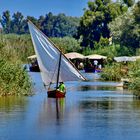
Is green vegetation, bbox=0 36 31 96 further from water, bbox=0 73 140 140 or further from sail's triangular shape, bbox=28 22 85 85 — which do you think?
sail's triangular shape, bbox=28 22 85 85

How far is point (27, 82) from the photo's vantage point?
36.3m

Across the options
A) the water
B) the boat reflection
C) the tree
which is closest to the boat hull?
the water

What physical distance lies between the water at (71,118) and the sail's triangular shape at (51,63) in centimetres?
158

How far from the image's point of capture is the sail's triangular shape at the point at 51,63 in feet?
126

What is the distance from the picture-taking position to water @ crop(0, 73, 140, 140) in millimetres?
20922

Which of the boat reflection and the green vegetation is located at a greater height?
the green vegetation

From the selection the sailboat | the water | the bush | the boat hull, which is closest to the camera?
the water

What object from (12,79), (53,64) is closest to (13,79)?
(12,79)

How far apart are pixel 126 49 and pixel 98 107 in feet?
188

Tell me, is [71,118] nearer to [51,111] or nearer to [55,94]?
[51,111]

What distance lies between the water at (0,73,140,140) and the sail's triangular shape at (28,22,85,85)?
158 centimetres

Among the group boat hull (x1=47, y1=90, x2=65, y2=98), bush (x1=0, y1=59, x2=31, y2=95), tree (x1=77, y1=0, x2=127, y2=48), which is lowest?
boat hull (x1=47, y1=90, x2=65, y2=98)

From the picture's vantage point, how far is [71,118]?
25.7 m

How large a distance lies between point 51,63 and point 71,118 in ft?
43.7
